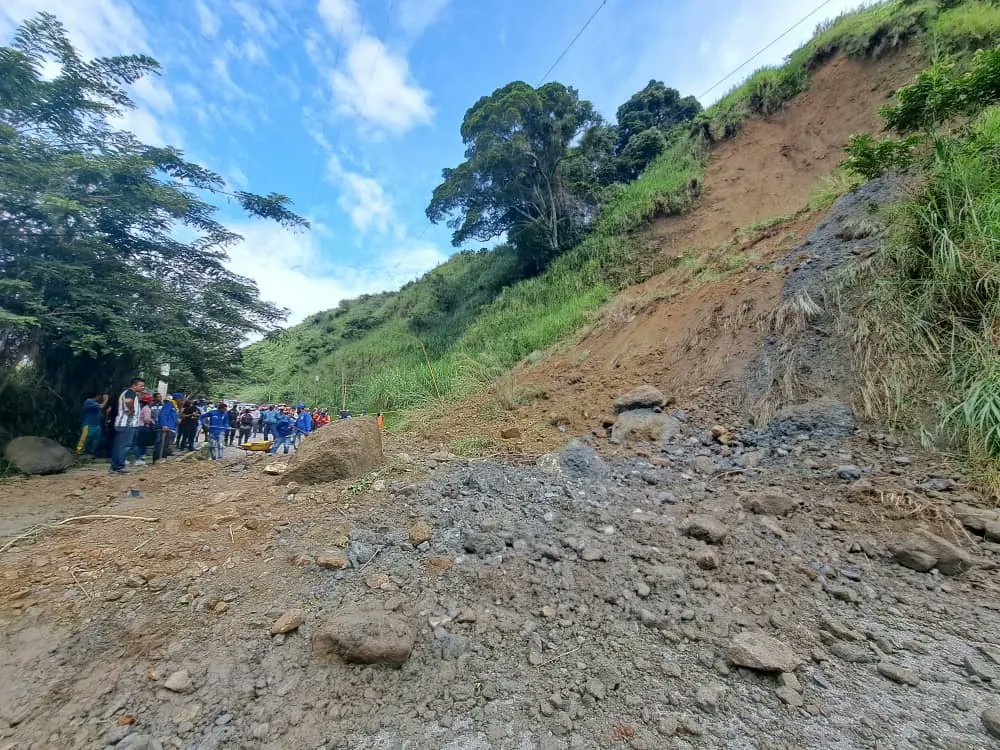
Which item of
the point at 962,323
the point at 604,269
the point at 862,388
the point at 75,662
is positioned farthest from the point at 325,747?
the point at 604,269

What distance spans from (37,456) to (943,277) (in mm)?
10787

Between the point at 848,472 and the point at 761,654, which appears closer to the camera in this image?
the point at 761,654

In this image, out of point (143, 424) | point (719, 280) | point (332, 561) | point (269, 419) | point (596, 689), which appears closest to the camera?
point (596, 689)

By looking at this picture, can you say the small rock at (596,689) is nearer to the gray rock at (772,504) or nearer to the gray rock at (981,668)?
the gray rock at (981,668)

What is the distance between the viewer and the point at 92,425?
281 inches

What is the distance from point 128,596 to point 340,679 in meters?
1.40

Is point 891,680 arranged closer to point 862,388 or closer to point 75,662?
point 862,388

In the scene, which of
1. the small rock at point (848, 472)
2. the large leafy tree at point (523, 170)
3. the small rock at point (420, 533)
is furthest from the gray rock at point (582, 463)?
the large leafy tree at point (523, 170)

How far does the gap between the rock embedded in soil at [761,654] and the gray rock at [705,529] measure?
0.71 meters

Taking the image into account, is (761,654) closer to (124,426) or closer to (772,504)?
(772,504)

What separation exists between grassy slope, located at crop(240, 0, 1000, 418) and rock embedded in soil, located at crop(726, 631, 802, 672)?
5.95 metres

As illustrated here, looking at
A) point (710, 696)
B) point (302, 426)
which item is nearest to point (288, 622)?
point (710, 696)

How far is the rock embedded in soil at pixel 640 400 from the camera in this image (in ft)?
15.1

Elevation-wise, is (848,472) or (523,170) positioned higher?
(523,170)
